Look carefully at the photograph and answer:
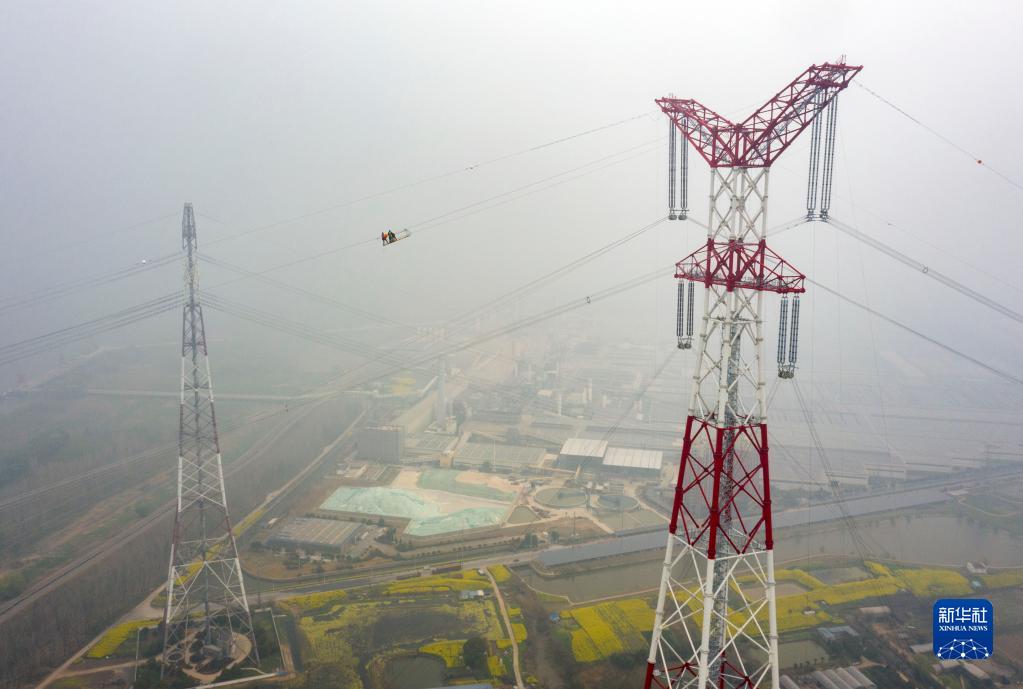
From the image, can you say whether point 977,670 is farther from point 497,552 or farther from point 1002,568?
point 497,552

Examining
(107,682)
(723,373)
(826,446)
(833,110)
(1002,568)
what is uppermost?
(833,110)

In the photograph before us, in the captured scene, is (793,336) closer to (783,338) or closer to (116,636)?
(783,338)

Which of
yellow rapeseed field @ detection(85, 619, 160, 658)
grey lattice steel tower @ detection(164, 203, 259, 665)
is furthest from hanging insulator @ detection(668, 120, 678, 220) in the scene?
yellow rapeseed field @ detection(85, 619, 160, 658)

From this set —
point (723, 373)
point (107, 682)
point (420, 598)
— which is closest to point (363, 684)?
point (420, 598)

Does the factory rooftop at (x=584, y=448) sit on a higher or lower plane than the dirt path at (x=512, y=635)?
higher

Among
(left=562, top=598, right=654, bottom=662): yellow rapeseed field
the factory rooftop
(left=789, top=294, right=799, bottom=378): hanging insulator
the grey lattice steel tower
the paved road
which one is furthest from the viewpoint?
the factory rooftop

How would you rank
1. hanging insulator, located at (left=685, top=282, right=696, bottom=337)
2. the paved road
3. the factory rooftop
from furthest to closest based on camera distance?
the factory rooftop < the paved road < hanging insulator, located at (left=685, top=282, right=696, bottom=337)

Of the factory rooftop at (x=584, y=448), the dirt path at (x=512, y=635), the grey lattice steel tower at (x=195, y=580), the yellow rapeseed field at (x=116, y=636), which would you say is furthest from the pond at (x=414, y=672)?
the factory rooftop at (x=584, y=448)

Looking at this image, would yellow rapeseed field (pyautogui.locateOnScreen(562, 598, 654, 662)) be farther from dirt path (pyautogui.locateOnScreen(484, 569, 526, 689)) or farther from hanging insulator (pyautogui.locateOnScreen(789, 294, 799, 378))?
hanging insulator (pyautogui.locateOnScreen(789, 294, 799, 378))

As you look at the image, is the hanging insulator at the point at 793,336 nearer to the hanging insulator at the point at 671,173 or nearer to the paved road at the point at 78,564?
the hanging insulator at the point at 671,173

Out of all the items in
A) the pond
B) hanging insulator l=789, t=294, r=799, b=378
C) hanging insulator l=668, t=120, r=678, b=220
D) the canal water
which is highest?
hanging insulator l=668, t=120, r=678, b=220

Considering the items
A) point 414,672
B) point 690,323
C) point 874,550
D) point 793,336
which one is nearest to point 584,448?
point 874,550
